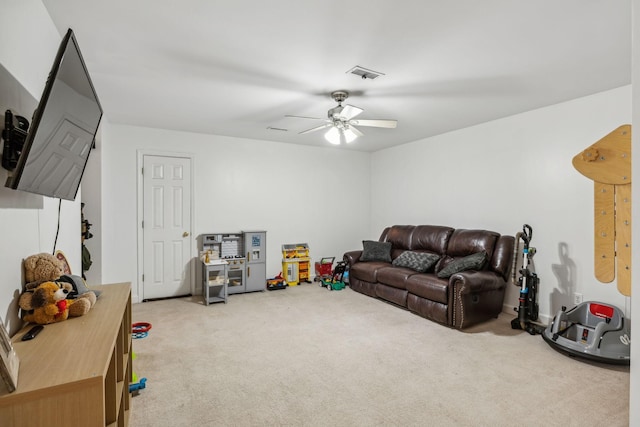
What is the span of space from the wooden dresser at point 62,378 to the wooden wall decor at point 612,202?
8.05 feet

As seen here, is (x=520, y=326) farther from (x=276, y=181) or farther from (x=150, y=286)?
(x=150, y=286)

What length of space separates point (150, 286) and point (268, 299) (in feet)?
5.69

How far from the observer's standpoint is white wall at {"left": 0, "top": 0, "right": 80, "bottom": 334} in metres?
1.32

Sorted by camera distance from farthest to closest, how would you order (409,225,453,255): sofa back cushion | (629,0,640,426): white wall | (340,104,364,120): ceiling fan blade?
(409,225,453,255): sofa back cushion < (340,104,364,120): ceiling fan blade < (629,0,640,426): white wall

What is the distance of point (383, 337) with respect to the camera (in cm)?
342

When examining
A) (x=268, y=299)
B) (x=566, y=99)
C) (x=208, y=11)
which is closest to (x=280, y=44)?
(x=208, y=11)

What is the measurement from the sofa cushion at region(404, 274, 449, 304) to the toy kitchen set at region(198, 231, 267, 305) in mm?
2426

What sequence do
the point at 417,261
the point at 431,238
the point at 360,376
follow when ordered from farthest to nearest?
the point at 431,238
the point at 417,261
the point at 360,376

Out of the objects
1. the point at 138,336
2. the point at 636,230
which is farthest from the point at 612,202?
the point at 138,336

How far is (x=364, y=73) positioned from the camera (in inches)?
111

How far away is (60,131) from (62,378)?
1.01 metres

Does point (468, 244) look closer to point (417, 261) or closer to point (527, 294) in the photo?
point (417, 261)

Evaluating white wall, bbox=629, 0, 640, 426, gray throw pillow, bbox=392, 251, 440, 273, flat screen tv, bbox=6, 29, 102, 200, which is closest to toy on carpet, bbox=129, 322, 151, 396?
flat screen tv, bbox=6, 29, 102, 200

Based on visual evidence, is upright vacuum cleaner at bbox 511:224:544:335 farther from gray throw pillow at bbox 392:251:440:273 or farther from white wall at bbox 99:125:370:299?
white wall at bbox 99:125:370:299
